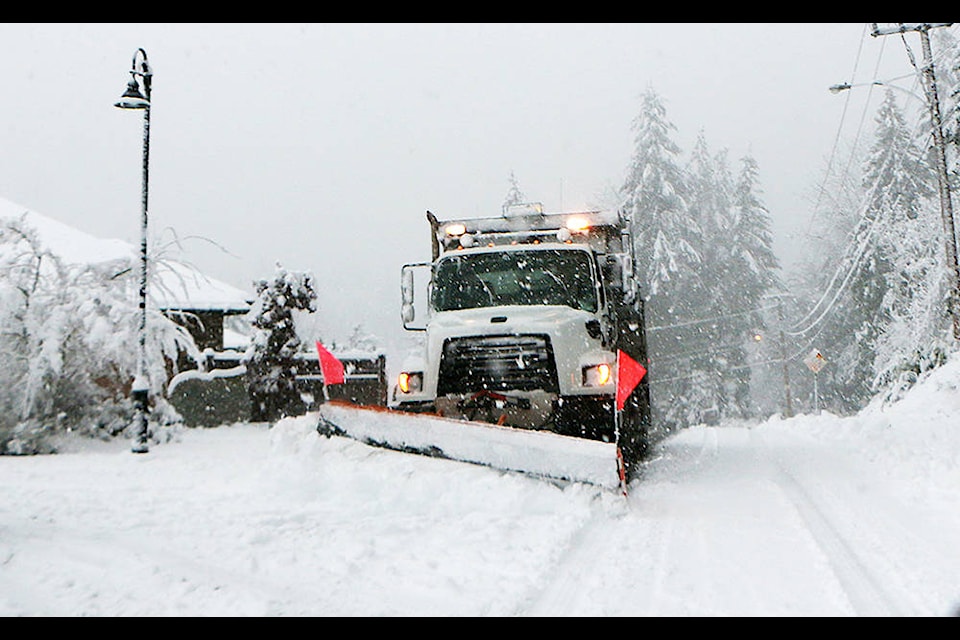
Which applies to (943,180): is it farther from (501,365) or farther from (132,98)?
(132,98)

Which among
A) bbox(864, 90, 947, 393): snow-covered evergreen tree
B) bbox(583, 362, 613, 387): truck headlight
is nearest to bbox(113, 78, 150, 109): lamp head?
bbox(583, 362, 613, 387): truck headlight

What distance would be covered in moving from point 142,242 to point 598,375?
8.76m

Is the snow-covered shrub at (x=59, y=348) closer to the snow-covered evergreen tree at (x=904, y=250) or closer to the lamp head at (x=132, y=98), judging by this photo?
the lamp head at (x=132, y=98)

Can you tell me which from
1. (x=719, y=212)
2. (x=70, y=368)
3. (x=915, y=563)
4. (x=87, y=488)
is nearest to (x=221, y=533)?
(x=87, y=488)

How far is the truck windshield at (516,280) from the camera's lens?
32.3 ft

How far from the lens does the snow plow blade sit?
6.93 metres

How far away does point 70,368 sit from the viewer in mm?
14000

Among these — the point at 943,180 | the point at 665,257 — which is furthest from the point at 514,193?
the point at 943,180

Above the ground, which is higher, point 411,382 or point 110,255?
point 110,255

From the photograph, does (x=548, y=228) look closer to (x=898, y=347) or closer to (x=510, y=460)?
(x=510, y=460)

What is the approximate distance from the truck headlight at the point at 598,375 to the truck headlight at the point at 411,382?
187cm

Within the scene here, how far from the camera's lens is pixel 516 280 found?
1002 centimetres

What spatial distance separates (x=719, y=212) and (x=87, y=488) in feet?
120

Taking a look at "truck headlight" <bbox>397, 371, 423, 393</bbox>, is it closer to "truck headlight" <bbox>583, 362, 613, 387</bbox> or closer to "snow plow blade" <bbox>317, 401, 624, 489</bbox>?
"snow plow blade" <bbox>317, 401, 624, 489</bbox>
